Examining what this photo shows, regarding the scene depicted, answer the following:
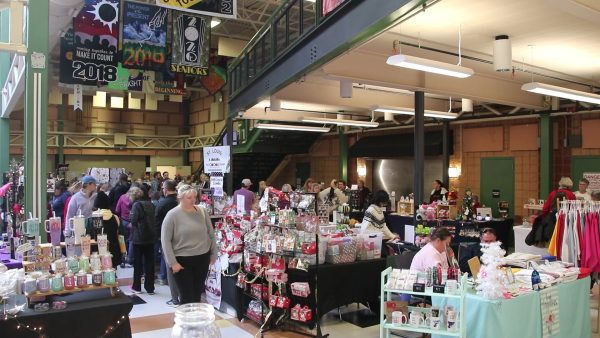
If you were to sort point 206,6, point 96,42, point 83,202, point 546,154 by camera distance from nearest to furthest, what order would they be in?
point 83,202, point 206,6, point 96,42, point 546,154

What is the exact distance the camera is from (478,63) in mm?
8586

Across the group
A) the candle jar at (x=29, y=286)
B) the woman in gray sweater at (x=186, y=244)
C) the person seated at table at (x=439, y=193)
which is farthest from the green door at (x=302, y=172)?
the candle jar at (x=29, y=286)

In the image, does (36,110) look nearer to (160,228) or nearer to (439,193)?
(160,228)

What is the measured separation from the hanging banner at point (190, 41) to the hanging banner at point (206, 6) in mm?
3618

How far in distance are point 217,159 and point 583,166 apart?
26.5ft

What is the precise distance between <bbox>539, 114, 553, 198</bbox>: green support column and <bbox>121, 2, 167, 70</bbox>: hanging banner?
879cm

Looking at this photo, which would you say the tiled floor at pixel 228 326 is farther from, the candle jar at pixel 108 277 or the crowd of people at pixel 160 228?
the candle jar at pixel 108 277

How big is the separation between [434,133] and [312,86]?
509cm

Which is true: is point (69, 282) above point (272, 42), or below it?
below

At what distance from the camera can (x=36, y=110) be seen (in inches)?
216

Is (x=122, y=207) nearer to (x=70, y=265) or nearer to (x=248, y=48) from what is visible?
(x=248, y=48)

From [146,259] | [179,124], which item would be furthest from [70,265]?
[179,124]

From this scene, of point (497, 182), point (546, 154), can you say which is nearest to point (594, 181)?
point (546, 154)

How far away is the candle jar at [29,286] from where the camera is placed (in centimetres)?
364
